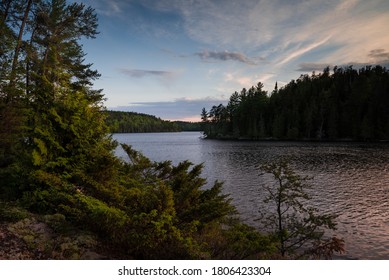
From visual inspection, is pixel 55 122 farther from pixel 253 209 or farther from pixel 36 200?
pixel 253 209

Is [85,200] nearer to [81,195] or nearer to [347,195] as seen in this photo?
[81,195]

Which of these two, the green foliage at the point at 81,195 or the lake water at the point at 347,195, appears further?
the lake water at the point at 347,195

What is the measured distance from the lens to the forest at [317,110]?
74.6 m

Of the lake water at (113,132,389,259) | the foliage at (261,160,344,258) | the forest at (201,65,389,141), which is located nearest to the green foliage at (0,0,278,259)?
the foliage at (261,160,344,258)

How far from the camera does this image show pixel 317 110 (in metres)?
88.9

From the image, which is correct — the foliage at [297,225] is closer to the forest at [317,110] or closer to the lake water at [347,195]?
the lake water at [347,195]

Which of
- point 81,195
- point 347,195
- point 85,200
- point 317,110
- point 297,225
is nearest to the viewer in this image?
point 85,200

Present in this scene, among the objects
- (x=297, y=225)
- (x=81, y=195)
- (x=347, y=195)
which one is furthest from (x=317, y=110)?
(x=81, y=195)

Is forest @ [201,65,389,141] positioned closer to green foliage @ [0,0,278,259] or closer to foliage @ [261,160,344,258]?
foliage @ [261,160,344,258]

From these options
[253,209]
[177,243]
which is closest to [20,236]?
[177,243]

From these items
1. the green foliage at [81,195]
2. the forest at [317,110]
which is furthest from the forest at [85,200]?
the forest at [317,110]

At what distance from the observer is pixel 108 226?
285 inches

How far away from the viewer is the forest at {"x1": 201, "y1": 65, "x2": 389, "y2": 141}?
74.6 metres

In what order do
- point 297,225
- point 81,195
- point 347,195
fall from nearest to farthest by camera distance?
point 81,195, point 297,225, point 347,195
